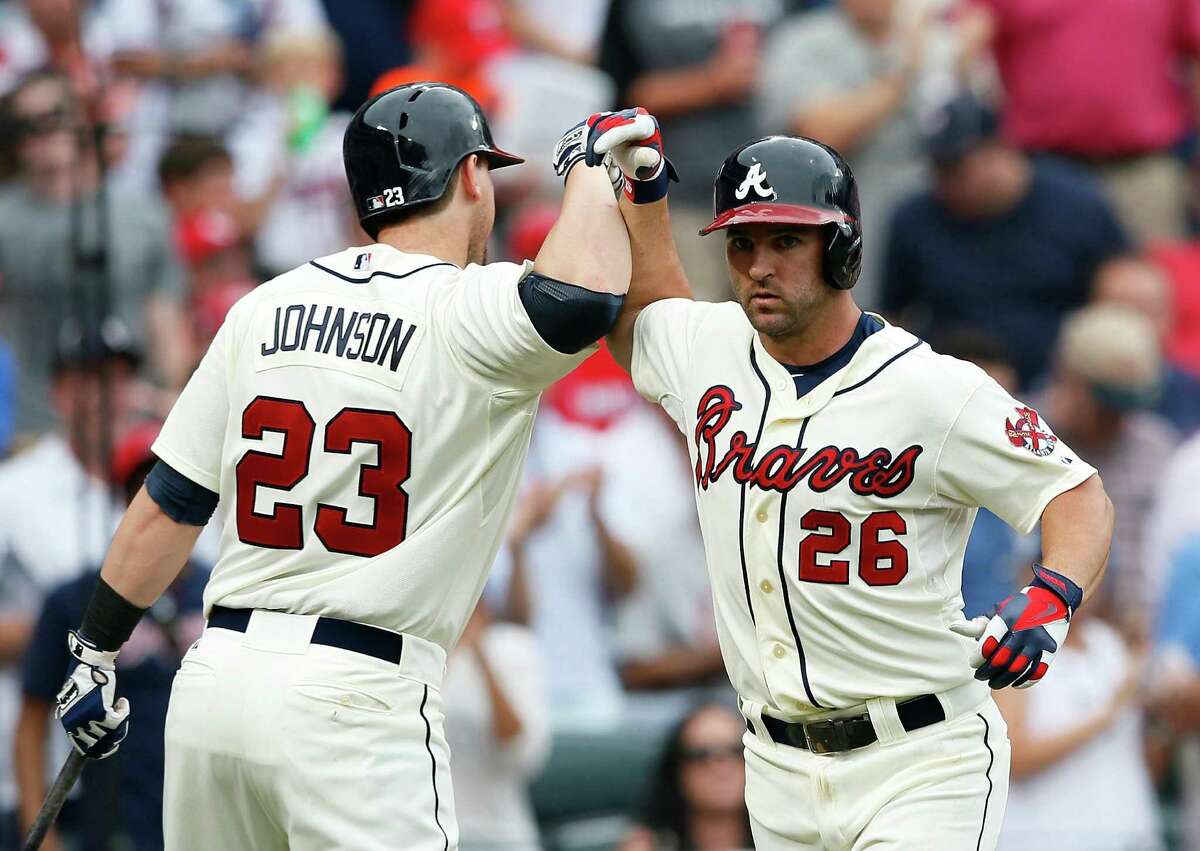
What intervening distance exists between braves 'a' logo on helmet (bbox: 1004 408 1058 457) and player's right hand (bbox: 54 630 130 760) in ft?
6.75

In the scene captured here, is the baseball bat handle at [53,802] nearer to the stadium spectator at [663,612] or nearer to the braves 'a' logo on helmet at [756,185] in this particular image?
the braves 'a' logo on helmet at [756,185]

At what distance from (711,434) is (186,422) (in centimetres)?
113

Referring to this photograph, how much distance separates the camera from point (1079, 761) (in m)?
6.71

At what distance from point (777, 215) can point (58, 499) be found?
3.81m

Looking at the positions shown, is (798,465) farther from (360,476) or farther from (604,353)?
(604,353)

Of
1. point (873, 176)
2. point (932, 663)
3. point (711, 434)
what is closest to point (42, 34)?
point (873, 176)

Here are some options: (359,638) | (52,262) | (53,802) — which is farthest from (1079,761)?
(52,262)

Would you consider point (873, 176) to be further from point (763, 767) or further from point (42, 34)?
point (763, 767)

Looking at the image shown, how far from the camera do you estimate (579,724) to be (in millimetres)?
7129

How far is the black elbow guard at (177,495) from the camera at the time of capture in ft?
13.2

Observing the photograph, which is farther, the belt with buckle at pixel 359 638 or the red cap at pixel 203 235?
the red cap at pixel 203 235

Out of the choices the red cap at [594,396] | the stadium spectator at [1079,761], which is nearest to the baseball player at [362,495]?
the stadium spectator at [1079,761]

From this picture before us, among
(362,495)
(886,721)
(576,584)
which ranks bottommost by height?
(576,584)

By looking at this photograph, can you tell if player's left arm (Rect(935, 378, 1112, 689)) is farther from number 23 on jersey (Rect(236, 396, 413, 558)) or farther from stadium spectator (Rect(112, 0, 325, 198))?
stadium spectator (Rect(112, 0, 325, 198))
